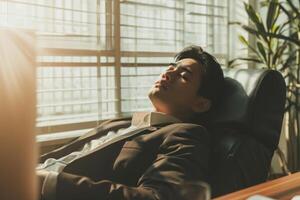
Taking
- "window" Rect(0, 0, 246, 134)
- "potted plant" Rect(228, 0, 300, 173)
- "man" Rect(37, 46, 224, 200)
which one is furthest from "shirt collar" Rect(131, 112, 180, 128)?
"potted plant" Rect(228, 0, 300, 173)

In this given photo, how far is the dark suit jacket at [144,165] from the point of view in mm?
1000

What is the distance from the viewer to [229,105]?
1474 mm

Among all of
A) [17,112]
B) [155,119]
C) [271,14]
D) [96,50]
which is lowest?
[155,119]

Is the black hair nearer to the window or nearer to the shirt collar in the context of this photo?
the shirt collar

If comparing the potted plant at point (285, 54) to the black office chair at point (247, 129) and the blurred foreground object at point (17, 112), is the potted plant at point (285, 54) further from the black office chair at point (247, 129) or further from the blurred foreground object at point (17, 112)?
the blurred foreground object at point (17, 112)

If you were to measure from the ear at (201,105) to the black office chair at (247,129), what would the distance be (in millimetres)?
44

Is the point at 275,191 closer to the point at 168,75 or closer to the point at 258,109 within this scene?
the point at 258,109

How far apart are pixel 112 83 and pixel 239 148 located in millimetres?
1095

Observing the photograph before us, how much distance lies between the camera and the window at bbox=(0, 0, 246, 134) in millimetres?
1944

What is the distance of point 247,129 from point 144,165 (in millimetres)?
436

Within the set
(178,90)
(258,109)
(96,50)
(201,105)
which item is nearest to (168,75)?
(178,90)

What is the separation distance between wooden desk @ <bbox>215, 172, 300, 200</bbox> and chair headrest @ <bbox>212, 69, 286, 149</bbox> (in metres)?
0.42

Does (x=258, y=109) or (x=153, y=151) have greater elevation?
(x=258, y=109)

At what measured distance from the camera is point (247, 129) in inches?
55.1
